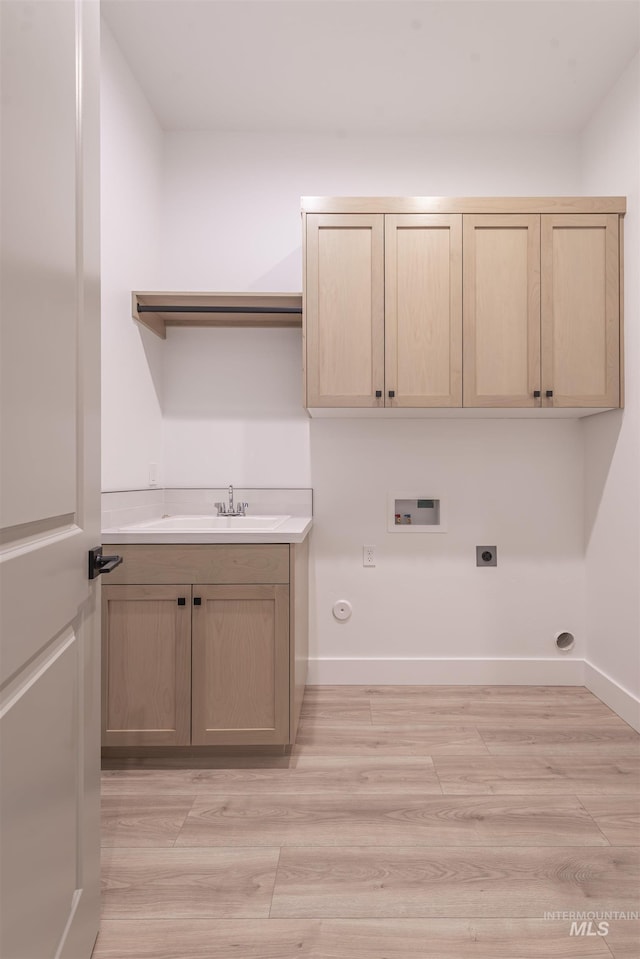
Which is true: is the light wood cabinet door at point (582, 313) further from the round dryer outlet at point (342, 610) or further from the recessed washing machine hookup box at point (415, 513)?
the round dryer outlet at point (342, 610)

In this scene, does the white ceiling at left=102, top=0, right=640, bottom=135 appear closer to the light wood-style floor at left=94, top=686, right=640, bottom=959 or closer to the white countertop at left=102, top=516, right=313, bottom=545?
the white countertop at left=102, top=516, right=313, bottom=545

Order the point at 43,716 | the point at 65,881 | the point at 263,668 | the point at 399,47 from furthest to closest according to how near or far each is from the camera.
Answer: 1. the point at 399,47
2. the point at 263,668
3. the point at 65,881
4. the point at 43,716

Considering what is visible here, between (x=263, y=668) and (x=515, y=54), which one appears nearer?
(x=263, y=668)

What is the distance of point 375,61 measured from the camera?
2377 mm

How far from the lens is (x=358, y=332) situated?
96.1 inches

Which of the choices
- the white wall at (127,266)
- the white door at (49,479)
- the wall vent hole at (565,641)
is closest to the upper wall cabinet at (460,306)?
the white wall at (127,266)

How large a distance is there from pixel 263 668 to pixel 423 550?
119 cm

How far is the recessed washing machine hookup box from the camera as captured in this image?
2889 millimetres

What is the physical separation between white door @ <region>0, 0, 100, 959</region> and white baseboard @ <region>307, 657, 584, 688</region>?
69.4 inches

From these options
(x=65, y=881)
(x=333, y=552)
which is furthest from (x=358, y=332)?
(x=65, y=881)

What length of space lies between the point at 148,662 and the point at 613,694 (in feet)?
6.86

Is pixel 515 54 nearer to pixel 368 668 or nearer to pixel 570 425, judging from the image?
pixel 570 425

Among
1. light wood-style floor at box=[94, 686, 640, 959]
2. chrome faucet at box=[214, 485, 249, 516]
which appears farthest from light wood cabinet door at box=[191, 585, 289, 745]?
chrome faucet at box=[214, 485, 249, 516]

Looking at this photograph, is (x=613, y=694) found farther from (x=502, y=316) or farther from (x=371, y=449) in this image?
(x=502, y=316)
